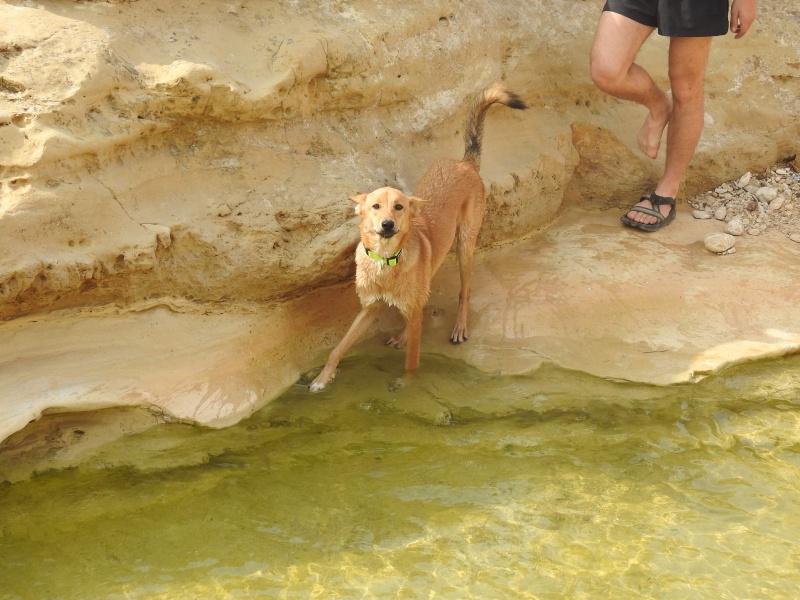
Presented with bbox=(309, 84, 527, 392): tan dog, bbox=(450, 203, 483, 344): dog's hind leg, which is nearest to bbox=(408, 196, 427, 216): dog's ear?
bbox=(309, 84, 527, 392): tan dog

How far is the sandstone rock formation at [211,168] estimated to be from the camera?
4602 mm

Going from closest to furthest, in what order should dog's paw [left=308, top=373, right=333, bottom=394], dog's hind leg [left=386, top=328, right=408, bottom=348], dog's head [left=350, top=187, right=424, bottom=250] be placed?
1. dog's head [left=350, top=187, right=424, bottom=250]
2. dog's paw [left=308, top=373, right=333, bottom=394]
3. dog's hind leg [left=386, top=328, right=408, bottom=348]

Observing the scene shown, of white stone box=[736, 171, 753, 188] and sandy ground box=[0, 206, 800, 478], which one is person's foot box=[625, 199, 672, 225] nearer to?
sandy ground box=[0, 206, 800, 478]

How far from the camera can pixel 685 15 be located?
5.70 meters

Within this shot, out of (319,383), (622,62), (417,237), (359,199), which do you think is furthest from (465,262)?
(622,62)

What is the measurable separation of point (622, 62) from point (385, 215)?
2188mm

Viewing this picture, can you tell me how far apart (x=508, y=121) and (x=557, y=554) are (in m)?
3.54

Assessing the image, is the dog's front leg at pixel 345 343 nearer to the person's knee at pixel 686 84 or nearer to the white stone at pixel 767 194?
the person's knee at pixel 686 84

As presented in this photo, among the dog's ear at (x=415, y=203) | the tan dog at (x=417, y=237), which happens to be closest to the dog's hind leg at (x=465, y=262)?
→ the tan dog at (x=417, y=237)

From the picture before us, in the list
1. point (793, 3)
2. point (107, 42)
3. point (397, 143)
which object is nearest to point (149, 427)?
point (107, 42)

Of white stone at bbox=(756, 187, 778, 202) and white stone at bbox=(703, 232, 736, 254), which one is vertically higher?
white stone at bbox=(756, 187, 778, 202)

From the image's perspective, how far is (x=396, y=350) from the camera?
228 inches

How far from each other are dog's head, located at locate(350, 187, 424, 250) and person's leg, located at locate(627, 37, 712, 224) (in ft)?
7.31

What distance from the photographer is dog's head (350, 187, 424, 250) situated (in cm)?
485
